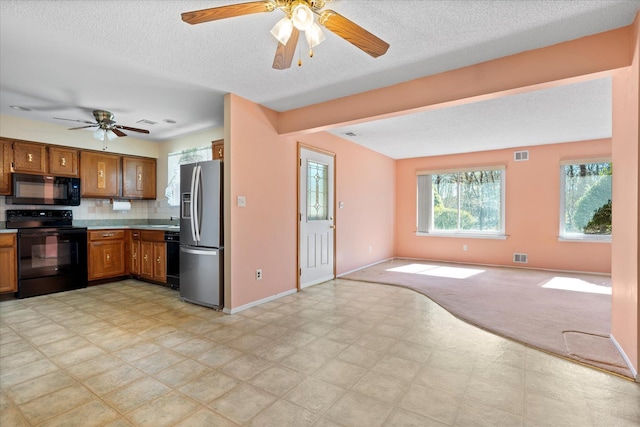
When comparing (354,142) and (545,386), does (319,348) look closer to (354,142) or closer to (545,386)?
(545,386)

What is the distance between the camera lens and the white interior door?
4.57 metres

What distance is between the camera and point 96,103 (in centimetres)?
379

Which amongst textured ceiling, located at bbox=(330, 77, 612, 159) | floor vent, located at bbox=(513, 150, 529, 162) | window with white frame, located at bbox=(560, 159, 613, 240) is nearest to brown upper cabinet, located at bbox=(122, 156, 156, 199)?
textured ceiling, located at bbox=(330, 77, 612, 159)

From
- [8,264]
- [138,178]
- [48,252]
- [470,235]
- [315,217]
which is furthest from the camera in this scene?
[470,235]

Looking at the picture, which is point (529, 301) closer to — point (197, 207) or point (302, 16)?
point (302, 16)

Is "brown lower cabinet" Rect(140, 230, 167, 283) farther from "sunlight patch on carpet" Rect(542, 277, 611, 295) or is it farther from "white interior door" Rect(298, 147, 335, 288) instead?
"sunlight patch on carpet" Rect(542, 277, 611, 295)

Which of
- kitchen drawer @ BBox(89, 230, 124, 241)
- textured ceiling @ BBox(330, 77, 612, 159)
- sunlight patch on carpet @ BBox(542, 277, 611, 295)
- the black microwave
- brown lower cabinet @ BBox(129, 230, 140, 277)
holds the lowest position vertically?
sunlight patch on carpet @ BBox(542, 277, 611, 295)

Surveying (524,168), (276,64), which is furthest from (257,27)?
(524,168)

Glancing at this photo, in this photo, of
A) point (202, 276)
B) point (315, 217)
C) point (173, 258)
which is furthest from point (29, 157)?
point (315, 217)

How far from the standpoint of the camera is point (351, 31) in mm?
1782

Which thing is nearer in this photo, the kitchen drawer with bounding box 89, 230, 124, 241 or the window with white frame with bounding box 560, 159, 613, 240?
the kitchen drawer with bounding box 89, 230, 124, 241

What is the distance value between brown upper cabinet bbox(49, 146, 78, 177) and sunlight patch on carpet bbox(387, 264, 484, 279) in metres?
5.63

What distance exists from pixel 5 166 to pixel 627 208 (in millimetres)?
6771

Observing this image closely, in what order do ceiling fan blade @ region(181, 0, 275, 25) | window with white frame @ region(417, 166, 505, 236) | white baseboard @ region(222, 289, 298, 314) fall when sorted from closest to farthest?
ceiling fan blade @ region(181, 0, 275, 25)
white baseboard @ region(222, 289, 298, 314)
window with white frame @ region(417, 166, 505, 236)
